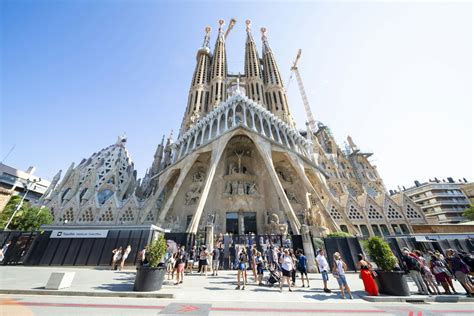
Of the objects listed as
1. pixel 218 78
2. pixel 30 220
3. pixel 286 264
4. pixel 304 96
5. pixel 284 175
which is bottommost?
pixel 286 264

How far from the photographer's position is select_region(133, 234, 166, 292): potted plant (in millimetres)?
6363

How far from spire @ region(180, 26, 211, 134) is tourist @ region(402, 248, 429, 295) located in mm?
34770

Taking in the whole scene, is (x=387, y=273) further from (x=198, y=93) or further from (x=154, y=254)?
(x=198, y=93)

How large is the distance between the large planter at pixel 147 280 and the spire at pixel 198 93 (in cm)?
3233

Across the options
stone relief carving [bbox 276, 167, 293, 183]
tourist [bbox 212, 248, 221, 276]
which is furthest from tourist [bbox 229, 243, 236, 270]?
stone relief carving [bbox 276, 167, 293, 183]

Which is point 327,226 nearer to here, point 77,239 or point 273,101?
point 77,239

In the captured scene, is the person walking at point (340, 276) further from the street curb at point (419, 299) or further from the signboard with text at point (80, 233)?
the signboard with text at point (80, 233)

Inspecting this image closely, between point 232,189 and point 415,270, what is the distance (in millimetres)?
19979

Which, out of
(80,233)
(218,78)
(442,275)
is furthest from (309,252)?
(218,78)

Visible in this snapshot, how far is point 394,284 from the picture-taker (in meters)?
6.46

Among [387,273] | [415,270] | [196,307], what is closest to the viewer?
[196,307]

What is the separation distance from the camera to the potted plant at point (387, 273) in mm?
6402

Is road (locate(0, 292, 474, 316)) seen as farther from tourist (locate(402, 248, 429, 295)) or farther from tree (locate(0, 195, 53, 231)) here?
tree (locate(0, 195, 53, 231))

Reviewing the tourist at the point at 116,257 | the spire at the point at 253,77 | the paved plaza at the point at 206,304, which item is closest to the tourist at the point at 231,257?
the paved plaza at the point at 206,304
